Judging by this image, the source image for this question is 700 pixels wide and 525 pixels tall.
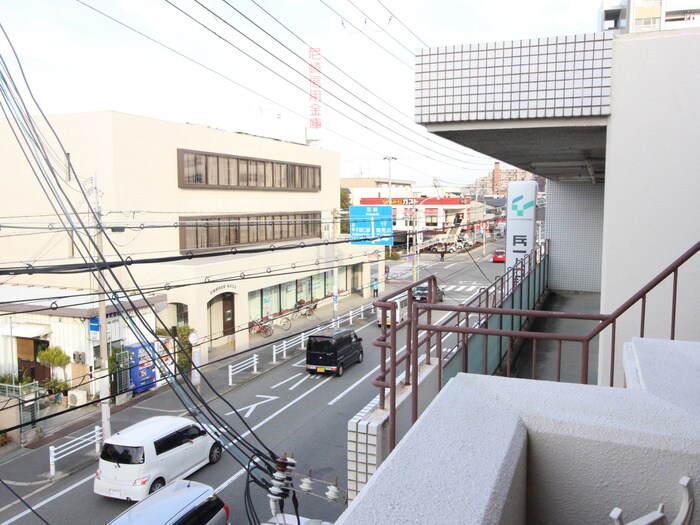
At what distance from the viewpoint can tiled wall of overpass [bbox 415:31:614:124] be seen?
5.25m

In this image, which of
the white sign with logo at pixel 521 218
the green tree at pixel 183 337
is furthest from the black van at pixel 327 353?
the white sign with logo at pixel 521 218

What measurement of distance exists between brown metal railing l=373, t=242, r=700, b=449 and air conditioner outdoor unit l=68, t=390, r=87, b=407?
Answer: 9.80 meters

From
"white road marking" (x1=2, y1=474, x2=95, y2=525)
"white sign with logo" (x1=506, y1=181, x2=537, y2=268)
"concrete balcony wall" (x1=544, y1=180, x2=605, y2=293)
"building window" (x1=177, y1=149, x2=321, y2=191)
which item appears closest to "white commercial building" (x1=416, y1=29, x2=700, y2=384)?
"white sign with logo" (x1=506, y1=181, x2=537, y2=268)

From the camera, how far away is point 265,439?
12.2 metres

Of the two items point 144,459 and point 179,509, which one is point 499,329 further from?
point 144,459

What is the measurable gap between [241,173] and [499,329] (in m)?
20.3

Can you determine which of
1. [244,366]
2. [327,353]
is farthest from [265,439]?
[244,366]

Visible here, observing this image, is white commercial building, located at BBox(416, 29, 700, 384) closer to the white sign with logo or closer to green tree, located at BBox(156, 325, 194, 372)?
the white sign with logo

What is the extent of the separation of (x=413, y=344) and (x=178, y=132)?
60.5 feet

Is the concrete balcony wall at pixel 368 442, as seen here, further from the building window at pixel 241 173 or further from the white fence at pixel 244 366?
the building window at pixel 241 173

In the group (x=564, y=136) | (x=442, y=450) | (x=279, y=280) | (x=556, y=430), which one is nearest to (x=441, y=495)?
(x=442, y=450)

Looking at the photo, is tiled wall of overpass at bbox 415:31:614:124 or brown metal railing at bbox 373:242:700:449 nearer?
brown metal railing at bbox 373:242:700:449

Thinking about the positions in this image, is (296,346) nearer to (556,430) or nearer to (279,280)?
(279,280)

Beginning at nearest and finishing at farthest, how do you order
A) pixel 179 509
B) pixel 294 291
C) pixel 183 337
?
pixel 179 509, pixel 183 337, pixel 294 291
